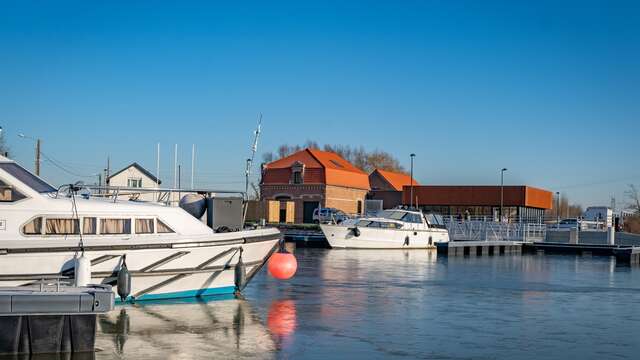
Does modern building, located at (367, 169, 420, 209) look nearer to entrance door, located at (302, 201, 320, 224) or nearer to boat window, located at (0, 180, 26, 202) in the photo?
entrance door, located at (302, 201, 320, 224)

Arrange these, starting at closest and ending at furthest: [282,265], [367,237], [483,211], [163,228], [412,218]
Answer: [163,228] < [282,265] < [367,237] < [412,218] < [483,211]

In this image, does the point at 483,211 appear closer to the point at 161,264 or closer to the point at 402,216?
the point at 402,216

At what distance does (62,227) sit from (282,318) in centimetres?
484

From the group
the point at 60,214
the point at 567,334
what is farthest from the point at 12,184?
the point at 567,334

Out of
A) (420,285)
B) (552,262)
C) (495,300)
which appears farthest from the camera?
(552,262)

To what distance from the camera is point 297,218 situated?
71938mm

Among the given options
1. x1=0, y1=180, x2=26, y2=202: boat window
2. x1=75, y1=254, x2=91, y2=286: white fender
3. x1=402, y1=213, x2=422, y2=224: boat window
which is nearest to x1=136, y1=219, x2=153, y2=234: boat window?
x1=75, y1=254, x2=91, y2=286: white fender

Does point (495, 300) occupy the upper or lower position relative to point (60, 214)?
lower

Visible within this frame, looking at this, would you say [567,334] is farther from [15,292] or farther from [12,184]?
[12,184]

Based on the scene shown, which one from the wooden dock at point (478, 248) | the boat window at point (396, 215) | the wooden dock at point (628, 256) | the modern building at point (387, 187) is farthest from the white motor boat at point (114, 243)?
the modern building at point (387, 187)

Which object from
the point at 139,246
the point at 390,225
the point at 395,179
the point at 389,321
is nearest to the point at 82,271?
the point at 139,246

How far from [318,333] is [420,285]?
34.6 ft

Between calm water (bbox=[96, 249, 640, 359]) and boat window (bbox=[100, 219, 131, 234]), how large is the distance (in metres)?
1.64

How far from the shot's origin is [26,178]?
16.5m
